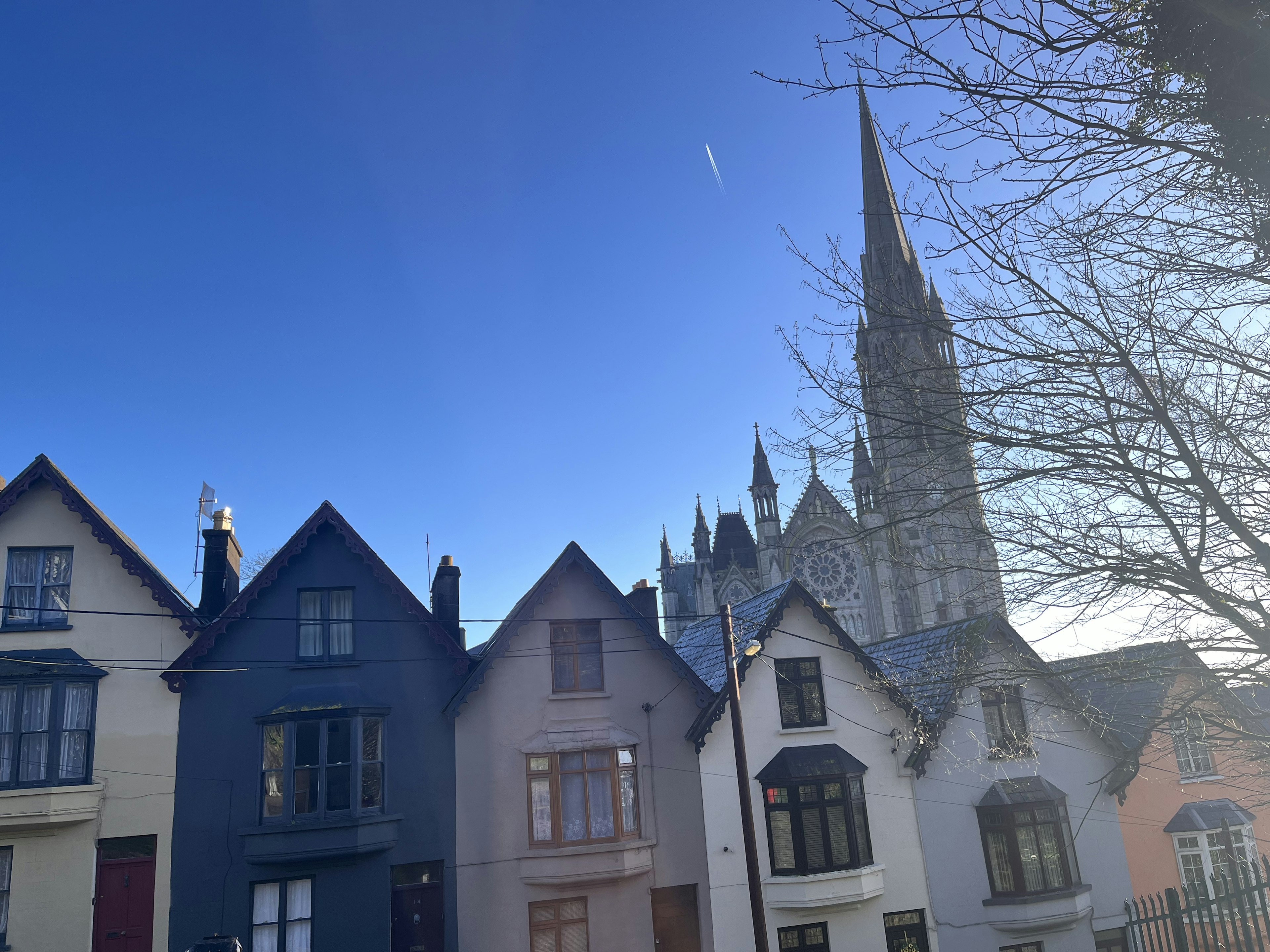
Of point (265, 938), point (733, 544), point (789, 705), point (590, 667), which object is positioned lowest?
point (265, 938)

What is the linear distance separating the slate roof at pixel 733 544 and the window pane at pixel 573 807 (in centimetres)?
5591

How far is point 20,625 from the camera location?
17812 millimetres

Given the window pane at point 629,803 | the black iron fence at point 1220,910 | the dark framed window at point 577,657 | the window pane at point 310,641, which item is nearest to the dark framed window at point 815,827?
the window pane at point 629,803

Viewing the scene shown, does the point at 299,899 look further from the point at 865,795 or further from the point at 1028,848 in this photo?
the point at 1028,848

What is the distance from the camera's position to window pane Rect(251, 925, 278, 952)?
17.2m

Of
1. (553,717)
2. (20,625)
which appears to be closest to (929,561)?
(553,717)

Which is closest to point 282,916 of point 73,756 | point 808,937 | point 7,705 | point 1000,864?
point 73,756

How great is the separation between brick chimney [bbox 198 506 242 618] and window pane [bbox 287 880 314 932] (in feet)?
19.4

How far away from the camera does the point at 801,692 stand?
2153cm

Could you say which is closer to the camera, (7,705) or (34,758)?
(34,758)

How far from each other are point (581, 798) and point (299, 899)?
19.4 ft

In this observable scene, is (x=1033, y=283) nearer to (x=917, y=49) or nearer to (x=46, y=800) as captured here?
(x=917, y=49)

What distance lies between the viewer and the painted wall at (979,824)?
808 inches

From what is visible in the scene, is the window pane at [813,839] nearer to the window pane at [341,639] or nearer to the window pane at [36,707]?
the window pane at [341,639]
